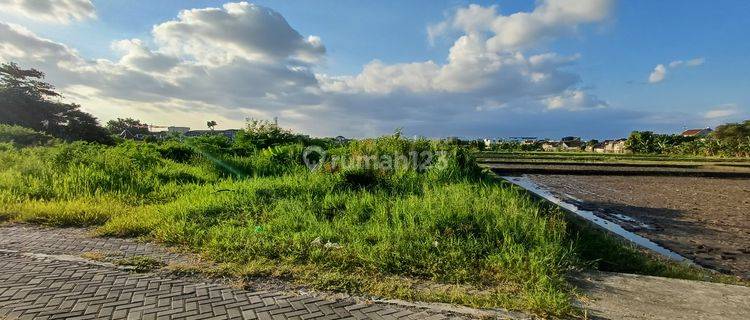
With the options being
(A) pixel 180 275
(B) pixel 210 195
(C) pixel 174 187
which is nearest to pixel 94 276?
(A) pixel 180 275

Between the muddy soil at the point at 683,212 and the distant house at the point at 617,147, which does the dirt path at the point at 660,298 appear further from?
the distant house at the point at 617,147

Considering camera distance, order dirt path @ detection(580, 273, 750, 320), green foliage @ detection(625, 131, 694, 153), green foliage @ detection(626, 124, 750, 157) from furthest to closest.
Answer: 1. green foliage @ detection(625, 131, 694, 153)
2. green foliage @ detection(626, 124, 750, 157)
3. dirt path @ detection(580, 273, 750, 320)

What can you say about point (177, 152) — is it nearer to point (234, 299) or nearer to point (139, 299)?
point (139, 299)

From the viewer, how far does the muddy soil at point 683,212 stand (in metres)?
5.98

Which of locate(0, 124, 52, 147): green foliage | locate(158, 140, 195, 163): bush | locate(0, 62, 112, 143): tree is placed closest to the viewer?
locate(158, 140, 195, 163): bush

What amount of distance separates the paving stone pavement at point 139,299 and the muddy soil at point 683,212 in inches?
198

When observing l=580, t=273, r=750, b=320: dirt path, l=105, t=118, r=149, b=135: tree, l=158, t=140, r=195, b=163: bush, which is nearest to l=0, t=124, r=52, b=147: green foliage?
l=158, t=140, r=195, b=163: bush

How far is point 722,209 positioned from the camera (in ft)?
31.8

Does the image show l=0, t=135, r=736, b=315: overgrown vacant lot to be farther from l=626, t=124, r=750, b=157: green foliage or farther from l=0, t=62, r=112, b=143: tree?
l=626, t=124, r=750, b=157: green foliage

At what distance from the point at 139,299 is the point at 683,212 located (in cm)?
1072

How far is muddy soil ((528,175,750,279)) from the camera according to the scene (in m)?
5.98

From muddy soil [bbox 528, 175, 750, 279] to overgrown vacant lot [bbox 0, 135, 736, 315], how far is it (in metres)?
1.59

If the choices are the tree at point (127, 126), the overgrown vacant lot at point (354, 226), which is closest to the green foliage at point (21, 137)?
the overgrown vacant lot at point (354, 226)

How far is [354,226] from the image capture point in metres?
5.43
